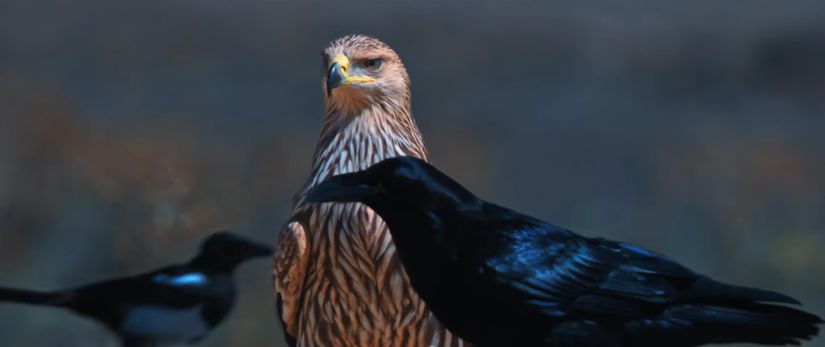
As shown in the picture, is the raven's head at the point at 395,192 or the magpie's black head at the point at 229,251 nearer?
the raven's head at the point at 395,192

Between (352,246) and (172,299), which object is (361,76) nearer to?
(352,246)

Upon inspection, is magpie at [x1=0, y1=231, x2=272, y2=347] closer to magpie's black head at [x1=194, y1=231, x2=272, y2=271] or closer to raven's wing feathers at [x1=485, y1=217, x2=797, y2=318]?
magpie's black head at [x1=194, y1=231, x2=272, y2=271]

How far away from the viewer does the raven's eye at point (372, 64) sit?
2465mm

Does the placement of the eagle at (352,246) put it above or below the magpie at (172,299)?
above

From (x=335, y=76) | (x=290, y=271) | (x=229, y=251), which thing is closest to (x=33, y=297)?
(x=229, y=251)

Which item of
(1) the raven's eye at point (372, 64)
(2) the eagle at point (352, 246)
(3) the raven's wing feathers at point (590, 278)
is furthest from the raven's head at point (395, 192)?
(1) the raven's eye at point (372, 64)

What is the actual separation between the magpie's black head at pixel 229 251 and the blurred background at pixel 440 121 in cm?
73

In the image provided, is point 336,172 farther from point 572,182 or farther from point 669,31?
point 669,31

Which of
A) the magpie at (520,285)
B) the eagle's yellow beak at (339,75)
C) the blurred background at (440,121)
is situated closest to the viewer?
the magpie at (520,285)

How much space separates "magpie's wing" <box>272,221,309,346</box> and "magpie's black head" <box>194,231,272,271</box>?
7cm

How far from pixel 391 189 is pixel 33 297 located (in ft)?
3.25

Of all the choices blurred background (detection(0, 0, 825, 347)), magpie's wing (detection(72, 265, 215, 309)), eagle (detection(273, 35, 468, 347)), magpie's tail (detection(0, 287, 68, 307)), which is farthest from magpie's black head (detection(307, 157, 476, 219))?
blurred background (detection(0, 0, 825, 347))

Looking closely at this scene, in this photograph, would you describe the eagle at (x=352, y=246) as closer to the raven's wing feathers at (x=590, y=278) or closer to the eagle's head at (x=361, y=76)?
the eagle's head at (x=361, y=76)

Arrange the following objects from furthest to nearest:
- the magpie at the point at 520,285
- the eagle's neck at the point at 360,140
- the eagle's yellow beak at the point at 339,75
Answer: the eagle's neck at the point at 360,140
the eagle's yellow beak at the point at 339,75
the magpie at the point at 520,285
